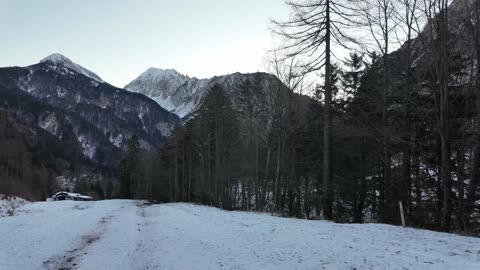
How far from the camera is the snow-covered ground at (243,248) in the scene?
8258 mm

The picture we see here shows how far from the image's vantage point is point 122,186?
8750cm

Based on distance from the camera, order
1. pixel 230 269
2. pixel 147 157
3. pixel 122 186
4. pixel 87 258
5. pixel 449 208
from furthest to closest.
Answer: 1. pixel 122 186
2. pixel 147 157
3. pixel 449 208
4. pixel 87 258
5. pixel 230 269

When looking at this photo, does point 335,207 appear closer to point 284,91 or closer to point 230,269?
point 284,91

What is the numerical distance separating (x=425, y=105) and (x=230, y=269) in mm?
12399

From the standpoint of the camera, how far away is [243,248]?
10047 mm

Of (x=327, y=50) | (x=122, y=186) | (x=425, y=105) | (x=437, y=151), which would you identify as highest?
(x=327, y=50)

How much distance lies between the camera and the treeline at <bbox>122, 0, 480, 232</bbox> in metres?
14.6

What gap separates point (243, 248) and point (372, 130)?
40.9ft

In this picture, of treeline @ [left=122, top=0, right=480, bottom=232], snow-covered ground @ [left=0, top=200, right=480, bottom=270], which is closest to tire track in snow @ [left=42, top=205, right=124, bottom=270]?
snow-covered ground @ [left=0, top=200, right=480, bottom=270]

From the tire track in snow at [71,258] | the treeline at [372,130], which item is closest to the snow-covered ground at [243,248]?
the tire track in snow at [71,258]

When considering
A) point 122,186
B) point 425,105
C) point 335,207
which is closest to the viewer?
point 425,105

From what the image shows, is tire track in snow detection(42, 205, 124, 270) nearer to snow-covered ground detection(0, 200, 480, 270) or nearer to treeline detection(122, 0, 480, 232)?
snow-covered ground detection(0, 200, 480, 270)

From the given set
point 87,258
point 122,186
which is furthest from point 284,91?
point 122,186

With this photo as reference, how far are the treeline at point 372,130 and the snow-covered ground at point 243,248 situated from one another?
190 inches
